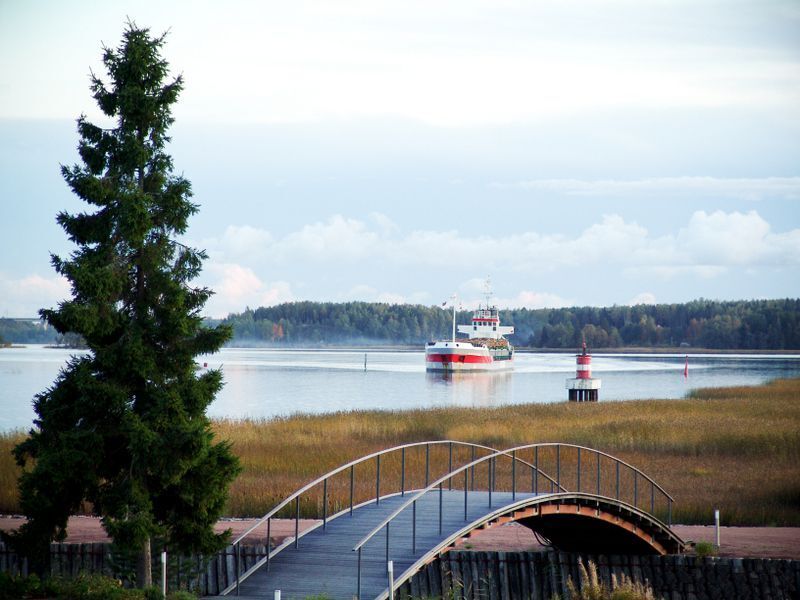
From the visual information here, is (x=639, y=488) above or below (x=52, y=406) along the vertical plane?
below

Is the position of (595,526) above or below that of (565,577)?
above

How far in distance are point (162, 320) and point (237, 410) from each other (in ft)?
163

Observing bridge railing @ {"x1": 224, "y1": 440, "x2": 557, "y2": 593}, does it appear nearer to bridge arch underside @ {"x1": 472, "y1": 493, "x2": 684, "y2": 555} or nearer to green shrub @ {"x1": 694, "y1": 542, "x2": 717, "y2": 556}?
bridge arch underside @ {"x1": 472, "y1": 493, "x2": 684, "y2": 555}

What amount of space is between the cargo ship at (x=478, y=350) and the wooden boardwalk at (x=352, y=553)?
103827mm

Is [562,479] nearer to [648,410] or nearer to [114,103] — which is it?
[114,103]

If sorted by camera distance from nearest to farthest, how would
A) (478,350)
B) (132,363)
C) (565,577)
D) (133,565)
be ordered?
1. (132,363)
2. (133,565)
3. (565,577)
4. (478,350)

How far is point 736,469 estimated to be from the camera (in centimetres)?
3170

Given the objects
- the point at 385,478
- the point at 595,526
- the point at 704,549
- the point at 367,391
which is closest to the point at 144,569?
the point at 595,526

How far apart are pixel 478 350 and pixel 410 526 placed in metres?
108

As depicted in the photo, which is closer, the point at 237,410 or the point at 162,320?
the point at 162,320

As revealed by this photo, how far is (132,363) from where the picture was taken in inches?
670

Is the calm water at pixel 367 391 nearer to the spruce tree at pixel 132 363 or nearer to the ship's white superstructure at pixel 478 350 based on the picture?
the ship's white superstructure at pixel 478 350

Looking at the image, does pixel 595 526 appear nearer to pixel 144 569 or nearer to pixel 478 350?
pixel 144 569

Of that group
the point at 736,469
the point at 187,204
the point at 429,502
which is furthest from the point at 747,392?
the point at 187,204
